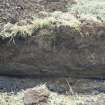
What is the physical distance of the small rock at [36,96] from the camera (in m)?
4.44

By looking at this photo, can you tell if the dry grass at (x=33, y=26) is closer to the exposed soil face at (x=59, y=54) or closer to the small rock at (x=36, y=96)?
the exposed soil face at (x=59, y=54)

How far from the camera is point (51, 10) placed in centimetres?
548

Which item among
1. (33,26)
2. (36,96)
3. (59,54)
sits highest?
(33,26)

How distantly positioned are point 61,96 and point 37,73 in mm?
577

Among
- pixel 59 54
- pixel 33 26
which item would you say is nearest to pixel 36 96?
pixel 59 54

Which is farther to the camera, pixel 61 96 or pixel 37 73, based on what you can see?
pixel 37 73

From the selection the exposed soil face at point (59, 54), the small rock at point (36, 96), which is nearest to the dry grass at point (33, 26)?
the exposed soil face at point (59, 54)

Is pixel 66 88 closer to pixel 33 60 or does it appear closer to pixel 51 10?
pixel 33 60

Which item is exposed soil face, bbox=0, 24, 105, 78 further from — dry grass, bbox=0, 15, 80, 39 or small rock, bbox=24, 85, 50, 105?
small rock, bbox=24, 85, 50, 105

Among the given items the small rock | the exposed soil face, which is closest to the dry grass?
the exposed soil face

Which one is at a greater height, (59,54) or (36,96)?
(59,54)

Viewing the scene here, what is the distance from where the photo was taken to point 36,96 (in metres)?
4.46

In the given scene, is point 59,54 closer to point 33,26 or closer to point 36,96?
point 33,26

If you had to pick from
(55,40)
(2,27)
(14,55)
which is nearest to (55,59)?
(55,40)
